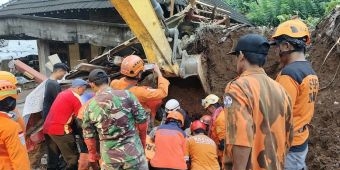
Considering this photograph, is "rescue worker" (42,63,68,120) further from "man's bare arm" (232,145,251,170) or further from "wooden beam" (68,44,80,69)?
"wooden beam" (68,44,80,69)

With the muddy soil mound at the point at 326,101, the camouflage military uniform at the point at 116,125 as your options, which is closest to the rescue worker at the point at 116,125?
the camouflage military uniform at the point at 116,125

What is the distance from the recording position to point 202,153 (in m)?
5.51

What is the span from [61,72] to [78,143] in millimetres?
1272

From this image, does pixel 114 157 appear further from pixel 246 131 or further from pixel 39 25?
pixel 39 25

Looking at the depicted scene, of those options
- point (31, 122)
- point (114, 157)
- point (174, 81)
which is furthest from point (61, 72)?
point (114, 157)

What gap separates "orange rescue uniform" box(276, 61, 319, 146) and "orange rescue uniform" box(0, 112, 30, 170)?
7.63ft

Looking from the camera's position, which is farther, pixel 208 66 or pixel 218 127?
pixel 208 66

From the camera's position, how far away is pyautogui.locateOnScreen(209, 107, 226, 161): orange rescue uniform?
573 centimetres

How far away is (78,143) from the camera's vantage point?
258 inches

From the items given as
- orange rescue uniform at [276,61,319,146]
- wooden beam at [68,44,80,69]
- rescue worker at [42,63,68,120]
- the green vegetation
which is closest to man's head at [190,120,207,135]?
orange rescue uniform at [276,61,319,146]

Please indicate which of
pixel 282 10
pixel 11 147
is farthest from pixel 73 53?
pixel 282 10

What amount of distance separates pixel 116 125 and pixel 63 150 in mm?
2656

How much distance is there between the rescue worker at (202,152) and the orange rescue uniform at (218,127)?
0.82 ft

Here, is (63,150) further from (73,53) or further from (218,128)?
(73,53)
